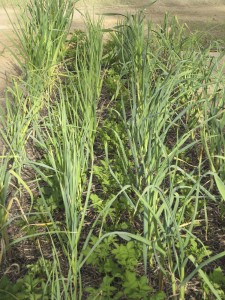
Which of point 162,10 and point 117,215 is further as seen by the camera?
point 162,10

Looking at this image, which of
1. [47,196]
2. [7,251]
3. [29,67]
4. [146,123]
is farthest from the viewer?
[29,67]

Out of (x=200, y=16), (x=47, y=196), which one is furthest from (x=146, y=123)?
(x=200, y=16)

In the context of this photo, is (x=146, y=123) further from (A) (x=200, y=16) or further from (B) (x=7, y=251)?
(A) (x=200, y=16)

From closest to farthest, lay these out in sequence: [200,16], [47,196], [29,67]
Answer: [47,196] → [29,67] → [200,16]

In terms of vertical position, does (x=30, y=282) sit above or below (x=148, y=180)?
below

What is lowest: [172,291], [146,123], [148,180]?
[172,291]

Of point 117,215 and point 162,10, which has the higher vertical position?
point 162,10

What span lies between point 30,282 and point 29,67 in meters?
1.60

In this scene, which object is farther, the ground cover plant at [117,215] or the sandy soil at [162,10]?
the sandy soil at [162,10]

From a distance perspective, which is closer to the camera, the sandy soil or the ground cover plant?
the ground cover plant

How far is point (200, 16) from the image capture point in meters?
5.06

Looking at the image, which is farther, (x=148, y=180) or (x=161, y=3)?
(x=161, y=3)

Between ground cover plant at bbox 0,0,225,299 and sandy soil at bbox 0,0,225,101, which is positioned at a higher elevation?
sandy soil at bbox 0,0,225,101

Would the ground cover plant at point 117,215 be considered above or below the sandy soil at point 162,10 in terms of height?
below
